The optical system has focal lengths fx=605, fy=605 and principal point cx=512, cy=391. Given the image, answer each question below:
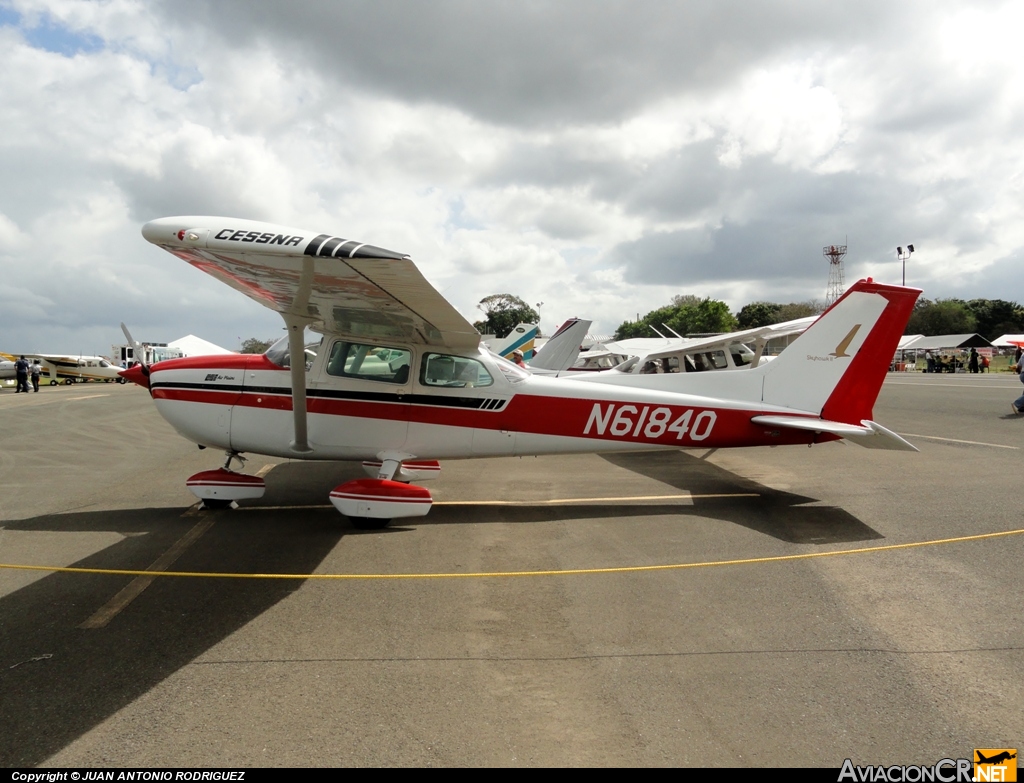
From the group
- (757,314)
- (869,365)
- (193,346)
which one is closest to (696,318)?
(757,314)

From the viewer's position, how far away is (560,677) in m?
3.15

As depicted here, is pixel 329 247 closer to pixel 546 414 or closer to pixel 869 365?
pixel 546 414

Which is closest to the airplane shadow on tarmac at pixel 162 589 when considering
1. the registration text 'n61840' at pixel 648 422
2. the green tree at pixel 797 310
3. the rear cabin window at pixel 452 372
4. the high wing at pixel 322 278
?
the registration text 'n61840' at pixel 648 422

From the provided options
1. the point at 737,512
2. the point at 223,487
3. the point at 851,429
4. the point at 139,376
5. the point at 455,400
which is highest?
the point at 139,376

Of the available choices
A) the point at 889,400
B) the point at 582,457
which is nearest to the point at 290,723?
the point at 582,457

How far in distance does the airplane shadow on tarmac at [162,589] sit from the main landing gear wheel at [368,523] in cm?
10

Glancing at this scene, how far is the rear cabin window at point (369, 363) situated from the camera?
6598 millimetres

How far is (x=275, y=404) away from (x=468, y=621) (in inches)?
151

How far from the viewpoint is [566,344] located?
2075 cm

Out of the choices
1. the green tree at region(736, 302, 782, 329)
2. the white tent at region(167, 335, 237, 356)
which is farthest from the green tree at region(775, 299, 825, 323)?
the white tent at region(167, 335, 237, 356)

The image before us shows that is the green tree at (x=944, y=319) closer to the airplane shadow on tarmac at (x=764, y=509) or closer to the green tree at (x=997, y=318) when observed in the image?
the green tree at (x=997, y=318)

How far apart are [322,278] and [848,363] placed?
5.93m

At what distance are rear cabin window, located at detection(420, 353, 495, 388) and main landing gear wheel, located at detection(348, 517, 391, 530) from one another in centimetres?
153

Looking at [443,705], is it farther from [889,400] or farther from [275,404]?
[889,400]
